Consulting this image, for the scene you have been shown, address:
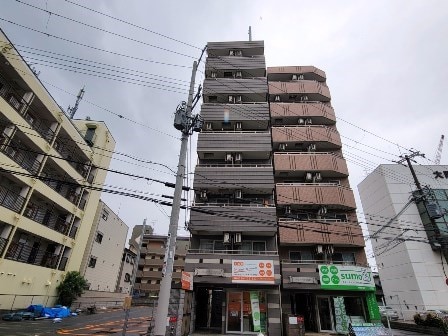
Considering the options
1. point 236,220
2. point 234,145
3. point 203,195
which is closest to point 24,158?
point 203,195

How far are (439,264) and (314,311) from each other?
56.7ft

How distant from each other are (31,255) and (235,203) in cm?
2122

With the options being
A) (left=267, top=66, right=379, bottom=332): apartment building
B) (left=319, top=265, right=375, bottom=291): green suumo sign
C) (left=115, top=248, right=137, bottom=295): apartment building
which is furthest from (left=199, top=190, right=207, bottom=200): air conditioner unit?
(left=115, top=248, right=137, bottom=295): apartment building

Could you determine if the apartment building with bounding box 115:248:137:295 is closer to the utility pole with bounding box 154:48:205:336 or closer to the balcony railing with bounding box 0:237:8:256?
the balcony railing with bounding box 0:237:8:256

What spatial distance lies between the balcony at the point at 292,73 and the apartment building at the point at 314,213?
86.1 inches

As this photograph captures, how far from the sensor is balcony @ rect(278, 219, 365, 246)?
2332 cm

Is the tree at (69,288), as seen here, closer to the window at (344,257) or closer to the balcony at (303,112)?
the window at (344,257)

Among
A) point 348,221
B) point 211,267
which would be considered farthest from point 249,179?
point 348,221

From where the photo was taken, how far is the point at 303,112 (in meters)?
31.2

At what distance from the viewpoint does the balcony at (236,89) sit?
99.1ft

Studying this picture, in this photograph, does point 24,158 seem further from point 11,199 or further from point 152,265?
point 152,265

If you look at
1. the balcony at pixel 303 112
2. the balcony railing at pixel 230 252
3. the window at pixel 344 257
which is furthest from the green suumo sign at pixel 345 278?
the balcony at pixel 303 112

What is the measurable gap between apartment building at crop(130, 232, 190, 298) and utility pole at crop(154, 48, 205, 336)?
5678 centimetres

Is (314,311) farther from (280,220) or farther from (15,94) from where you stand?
(15,94)
